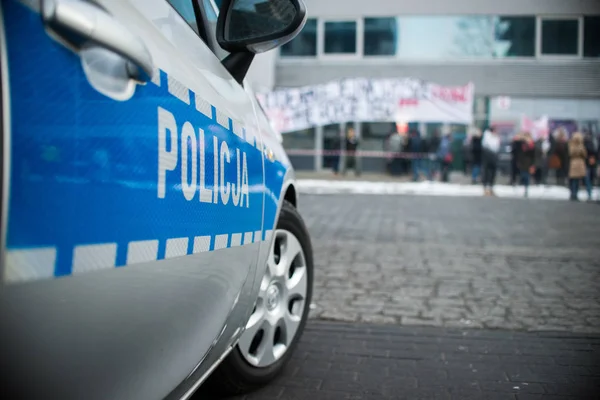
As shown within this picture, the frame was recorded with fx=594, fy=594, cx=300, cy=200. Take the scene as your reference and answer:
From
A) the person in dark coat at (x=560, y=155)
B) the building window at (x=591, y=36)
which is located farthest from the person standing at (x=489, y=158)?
the building window at (x=591, y=36)

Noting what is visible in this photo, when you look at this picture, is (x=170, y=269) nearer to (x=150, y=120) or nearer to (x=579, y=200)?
(x=150, y=120)

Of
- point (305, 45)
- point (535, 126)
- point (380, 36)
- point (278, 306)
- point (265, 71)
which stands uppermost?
point (380, 36)

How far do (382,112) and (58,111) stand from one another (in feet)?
57.7

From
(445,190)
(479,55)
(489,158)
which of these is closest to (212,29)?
(489,158)

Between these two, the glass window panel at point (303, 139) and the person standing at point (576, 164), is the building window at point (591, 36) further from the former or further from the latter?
the person standing at point (576, 164)

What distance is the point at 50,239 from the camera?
3.24 feet

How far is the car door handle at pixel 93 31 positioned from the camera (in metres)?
1.02

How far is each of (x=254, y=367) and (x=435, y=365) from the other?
1.06 m

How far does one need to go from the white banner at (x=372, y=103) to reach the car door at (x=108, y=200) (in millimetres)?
16843

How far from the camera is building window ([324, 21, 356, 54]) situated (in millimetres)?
26000

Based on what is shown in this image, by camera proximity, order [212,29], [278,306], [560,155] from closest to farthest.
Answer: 1. [212,29]
2. [278,306]
3. [560,155]

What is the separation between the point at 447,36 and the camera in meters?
25.4

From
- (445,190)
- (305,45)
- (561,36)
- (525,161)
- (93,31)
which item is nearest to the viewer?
(93,31)

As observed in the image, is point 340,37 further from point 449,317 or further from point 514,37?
point 449,317
